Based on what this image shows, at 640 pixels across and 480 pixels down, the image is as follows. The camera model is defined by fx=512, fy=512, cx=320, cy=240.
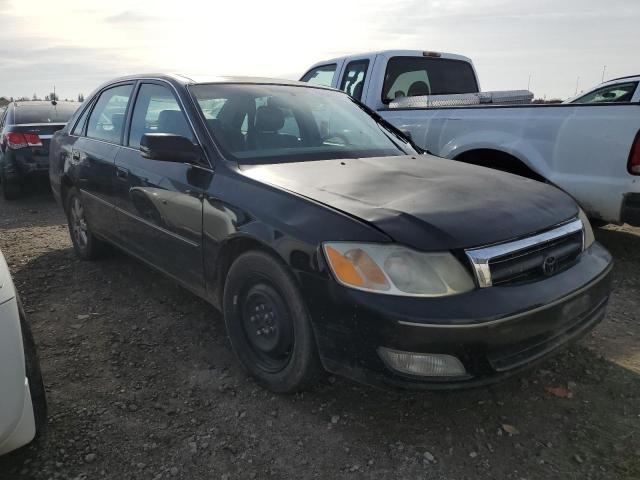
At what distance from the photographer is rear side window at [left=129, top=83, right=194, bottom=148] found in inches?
127

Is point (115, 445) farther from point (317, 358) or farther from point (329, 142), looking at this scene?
point (329, 142)

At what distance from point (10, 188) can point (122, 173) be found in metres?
5.39

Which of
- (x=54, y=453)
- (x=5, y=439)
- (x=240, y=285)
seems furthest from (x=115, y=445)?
(x=240, y=285)

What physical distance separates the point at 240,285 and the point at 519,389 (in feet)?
5.20

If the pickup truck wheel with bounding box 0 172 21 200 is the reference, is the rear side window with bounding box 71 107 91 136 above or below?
above

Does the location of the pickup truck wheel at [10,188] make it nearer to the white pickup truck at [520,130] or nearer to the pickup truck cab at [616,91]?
the white pickup truck at [520,130]

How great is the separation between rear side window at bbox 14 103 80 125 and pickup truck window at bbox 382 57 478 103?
5265mm

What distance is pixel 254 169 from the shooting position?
278cm

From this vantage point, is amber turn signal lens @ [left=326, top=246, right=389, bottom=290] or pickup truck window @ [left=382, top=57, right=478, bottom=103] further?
pickup truck window @ [left=382, top=57, right=478, bottom=103]

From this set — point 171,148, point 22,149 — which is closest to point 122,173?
point 171,148

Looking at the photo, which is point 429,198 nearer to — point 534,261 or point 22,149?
point 534,261

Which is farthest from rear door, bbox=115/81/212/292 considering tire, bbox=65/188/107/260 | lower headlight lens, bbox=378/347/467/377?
lower headlight lens, bbox=378/347/467/377

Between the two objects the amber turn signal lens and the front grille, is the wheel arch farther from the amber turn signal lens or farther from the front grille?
the front grille

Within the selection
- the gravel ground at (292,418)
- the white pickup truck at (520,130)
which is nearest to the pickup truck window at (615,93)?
the white pickup truck at (520,130)
